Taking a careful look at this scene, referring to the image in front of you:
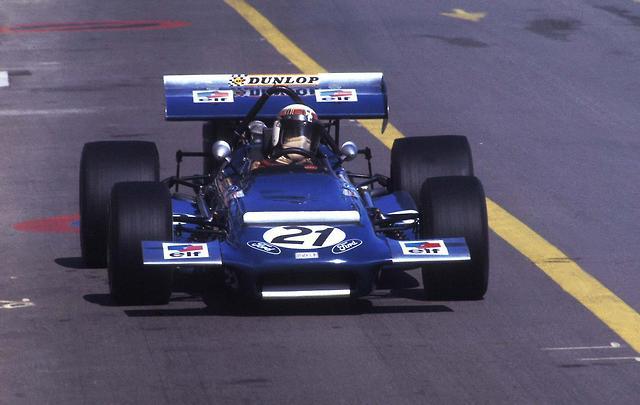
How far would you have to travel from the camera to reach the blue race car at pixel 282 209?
436 inches

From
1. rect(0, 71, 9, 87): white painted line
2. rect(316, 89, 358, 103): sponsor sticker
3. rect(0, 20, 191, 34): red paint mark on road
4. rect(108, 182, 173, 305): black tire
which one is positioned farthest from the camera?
rect(0, 20, 191, 34): red paint mark on road

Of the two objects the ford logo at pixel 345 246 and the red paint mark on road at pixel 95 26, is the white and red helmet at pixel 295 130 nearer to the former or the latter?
the ford logo at pixel 345 246

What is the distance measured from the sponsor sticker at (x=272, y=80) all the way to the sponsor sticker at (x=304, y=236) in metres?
3.35

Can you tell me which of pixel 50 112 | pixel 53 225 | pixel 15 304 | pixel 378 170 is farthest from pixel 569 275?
pixel 50 112

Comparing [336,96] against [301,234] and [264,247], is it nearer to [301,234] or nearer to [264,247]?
[301,234]

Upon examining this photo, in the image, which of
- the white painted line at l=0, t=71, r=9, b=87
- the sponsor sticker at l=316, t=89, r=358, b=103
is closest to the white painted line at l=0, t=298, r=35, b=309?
the sponsor sticker at l=316, t=89, r=358, b=103

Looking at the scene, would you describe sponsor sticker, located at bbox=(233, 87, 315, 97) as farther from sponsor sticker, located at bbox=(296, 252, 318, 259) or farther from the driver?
sponsor sticker, located at bbox=(296, 252, 318, 259)

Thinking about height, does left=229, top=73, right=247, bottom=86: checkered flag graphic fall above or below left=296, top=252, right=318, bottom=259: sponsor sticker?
above

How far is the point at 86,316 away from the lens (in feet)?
37.1

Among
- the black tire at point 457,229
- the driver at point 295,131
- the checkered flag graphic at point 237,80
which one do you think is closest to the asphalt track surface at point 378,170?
the black tire at point 457,229

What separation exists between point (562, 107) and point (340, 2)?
996 centimetres

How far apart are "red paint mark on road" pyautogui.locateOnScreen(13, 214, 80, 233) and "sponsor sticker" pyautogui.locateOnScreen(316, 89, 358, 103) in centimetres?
226

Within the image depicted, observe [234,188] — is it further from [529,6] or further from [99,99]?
[529,6]

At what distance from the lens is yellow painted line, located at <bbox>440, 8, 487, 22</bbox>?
29.4m
